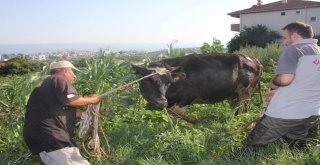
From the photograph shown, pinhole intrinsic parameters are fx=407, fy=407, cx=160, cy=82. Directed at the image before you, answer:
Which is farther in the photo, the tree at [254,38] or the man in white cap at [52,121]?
the tree at [254,38]

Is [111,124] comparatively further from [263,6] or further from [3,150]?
[263,6]

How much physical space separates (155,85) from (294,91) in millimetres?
2926

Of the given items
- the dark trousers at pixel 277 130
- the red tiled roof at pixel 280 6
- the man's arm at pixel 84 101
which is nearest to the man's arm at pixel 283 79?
the dark trousers at pixel 277 130

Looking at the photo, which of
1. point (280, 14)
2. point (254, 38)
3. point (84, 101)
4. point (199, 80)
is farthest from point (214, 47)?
point (280, 14)

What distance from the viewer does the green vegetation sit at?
535 cm

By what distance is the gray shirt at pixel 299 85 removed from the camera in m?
4.93

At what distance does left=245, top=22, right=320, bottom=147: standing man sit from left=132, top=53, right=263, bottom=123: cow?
2268 millimetres

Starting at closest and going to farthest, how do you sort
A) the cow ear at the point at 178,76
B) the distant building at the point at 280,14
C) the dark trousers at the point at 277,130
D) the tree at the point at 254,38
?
the dark trousers at the point at 277,130
the cow ear at the point at 178,76
the tree at the point at 254,38
the distant building at the point at 280,14

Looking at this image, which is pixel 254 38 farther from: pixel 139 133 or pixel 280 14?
pixel 139 133

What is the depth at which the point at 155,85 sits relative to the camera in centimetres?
745

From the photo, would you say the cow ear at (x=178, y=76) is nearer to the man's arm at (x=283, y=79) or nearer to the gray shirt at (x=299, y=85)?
the gray shirt at (x=299, y=85)

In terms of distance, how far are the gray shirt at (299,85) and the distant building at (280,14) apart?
4212 centimetres

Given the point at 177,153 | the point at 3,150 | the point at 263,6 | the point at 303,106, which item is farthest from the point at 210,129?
the point at 263,6

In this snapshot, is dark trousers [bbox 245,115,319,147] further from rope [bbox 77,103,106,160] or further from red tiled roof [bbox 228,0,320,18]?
red tiled roof [bbox 228,0,320,18]
